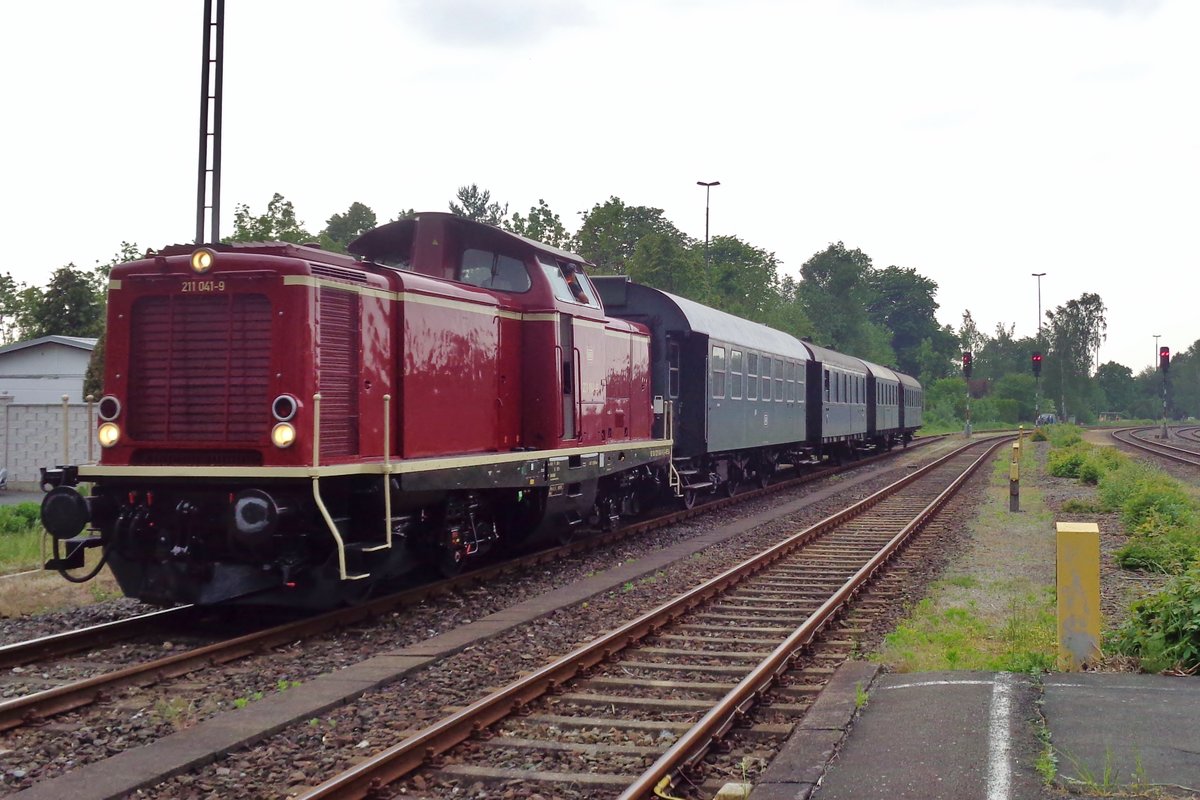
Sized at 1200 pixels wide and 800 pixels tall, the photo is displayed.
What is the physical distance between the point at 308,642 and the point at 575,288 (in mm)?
5835

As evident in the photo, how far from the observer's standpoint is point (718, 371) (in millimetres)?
18250

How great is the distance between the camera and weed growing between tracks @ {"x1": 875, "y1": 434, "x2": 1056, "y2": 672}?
7410 mm

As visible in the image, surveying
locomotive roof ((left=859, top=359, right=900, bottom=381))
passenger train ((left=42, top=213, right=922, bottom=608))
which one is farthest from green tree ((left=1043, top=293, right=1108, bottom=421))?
passenger train ((left=42, top=213, right=922, bottom=608))

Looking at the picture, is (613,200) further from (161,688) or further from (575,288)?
(161,688)

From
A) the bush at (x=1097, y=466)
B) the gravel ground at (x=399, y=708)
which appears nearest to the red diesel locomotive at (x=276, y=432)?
the gravel ground at (x=399, y=708)

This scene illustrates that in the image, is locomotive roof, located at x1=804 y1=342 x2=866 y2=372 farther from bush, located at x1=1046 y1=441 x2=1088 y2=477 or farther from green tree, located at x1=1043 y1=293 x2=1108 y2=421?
green tree, located at x1=1043 y1=293 x2=1108 y2=421

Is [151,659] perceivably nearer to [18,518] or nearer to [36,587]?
[36,587]

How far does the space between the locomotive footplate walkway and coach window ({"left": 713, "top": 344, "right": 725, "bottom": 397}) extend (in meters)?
11.6

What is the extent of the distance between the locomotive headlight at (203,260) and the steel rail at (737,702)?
5.16 metres

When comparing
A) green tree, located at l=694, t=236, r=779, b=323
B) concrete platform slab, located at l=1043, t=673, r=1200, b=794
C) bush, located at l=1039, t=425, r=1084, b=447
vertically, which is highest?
green tree, located at l=694, t=236, r=779, b=323

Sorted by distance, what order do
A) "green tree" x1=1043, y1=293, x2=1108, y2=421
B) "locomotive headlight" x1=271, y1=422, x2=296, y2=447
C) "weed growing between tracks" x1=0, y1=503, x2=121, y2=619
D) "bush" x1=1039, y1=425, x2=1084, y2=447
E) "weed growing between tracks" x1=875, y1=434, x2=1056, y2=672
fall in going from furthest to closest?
"green tree" x1=1043, y1=293, x2=1108, y2=421
"bush" x1=1039, y1=425, x2=1084, y2=447
"weed growing between tracks" x1=0, y1=503, x2=121, y2=619
"locomotive headlight" x1=271, y1=422, x2=296, y2=447
"weed growing between tracks" x1=875, y1=434, x2=1056, y2=672

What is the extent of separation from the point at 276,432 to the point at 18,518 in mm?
8813

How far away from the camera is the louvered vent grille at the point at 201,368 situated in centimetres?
840

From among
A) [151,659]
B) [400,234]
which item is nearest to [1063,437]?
[400,234]
